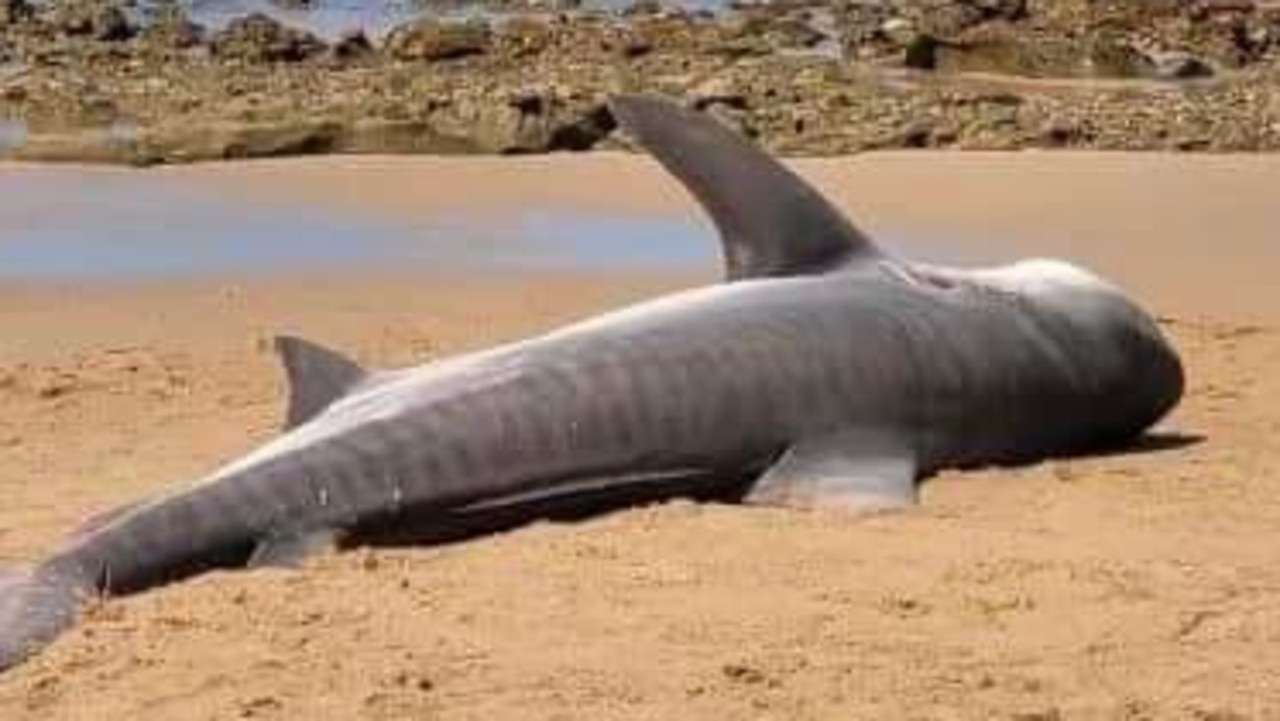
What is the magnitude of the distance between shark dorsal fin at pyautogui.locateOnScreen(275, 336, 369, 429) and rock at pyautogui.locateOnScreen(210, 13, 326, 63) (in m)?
18.4

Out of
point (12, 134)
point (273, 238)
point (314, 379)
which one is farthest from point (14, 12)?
point (314, 379)

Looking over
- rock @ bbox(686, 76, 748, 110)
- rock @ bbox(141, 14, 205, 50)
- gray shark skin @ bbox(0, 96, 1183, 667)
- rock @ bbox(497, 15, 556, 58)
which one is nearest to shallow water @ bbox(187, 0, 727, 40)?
rock @ bbox(141, 14, 205, 50)

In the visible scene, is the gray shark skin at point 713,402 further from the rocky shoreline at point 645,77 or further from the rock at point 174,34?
the rock at point 174,34

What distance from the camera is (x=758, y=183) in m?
7.79

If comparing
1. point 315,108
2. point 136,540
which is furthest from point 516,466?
point 315,108

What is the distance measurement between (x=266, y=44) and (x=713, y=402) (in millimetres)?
19372

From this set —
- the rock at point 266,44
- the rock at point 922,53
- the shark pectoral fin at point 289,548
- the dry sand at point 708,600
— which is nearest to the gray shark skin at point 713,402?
the shark pectoral fin at point 289,548

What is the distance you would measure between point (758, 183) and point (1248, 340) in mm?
3595

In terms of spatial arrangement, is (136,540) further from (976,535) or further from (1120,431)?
(1120,431)

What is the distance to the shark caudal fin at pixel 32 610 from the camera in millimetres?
5734

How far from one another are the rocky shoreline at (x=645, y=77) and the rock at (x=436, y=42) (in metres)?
0.03

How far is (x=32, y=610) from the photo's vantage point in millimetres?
5902

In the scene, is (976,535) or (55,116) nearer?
(976,535)

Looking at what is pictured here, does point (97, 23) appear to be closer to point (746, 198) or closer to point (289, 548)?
point (746, 198)
